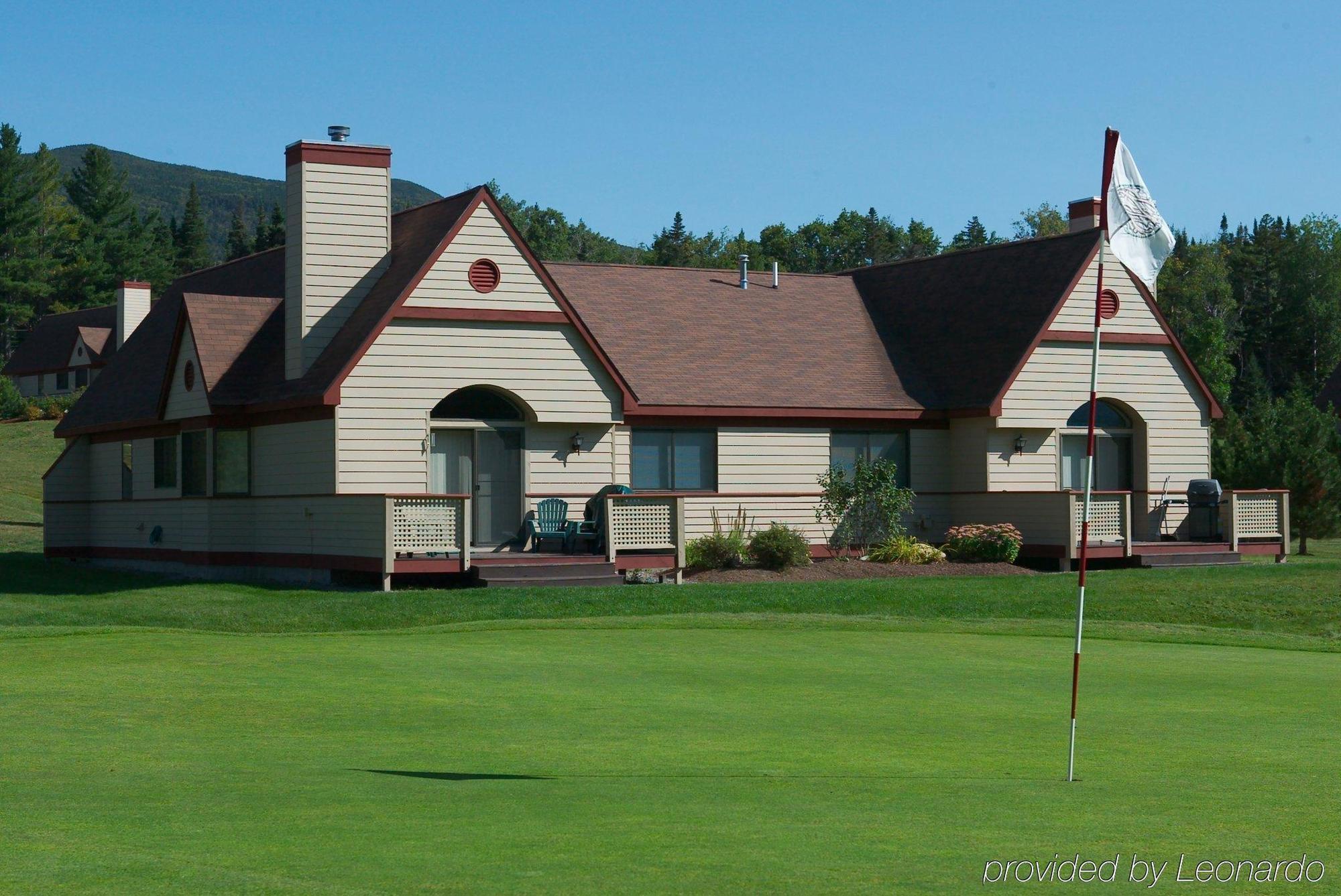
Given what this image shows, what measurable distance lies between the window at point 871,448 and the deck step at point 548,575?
21.0 ft

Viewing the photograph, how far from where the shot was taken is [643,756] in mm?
9703

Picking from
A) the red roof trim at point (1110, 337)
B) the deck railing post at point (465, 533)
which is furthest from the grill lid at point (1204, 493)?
the deck railing post at point (465, 533)

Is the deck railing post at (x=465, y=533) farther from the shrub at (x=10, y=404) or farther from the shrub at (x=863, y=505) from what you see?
the shrub at (x=10, y=404)

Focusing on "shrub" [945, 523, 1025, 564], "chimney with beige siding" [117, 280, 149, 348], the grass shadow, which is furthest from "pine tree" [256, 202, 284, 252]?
the grass shadow

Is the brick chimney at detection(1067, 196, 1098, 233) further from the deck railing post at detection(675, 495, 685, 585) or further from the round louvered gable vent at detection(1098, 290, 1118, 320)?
the deck railing post at detection(675, 495, 685, 585)

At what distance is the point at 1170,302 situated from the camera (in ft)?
295

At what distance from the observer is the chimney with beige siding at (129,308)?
124 feet

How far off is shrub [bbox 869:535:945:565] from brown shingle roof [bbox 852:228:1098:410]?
2.85 meters

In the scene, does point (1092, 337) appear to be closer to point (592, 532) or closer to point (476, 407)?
point (592, 532)

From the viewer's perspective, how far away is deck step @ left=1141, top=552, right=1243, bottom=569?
29953mm

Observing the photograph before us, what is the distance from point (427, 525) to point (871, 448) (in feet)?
32.4

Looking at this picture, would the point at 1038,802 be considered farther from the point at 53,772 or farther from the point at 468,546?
the point at 468,546

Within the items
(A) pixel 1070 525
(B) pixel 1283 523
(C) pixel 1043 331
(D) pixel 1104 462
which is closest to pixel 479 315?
(C) pixel 1043 331

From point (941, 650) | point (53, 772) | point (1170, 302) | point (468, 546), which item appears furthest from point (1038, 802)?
point (1170, 302)
